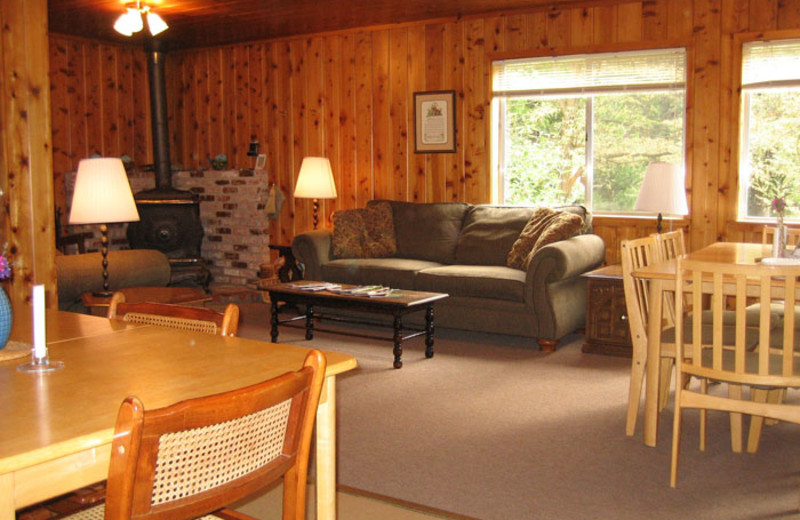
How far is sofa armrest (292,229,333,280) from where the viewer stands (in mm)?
6023

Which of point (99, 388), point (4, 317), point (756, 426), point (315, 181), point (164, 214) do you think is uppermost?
point (315, 181)

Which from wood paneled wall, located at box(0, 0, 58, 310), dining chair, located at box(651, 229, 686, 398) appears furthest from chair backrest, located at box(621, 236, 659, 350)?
wood paneled wall, located at box(0, 0, 58, 310)

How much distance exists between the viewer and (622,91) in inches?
232

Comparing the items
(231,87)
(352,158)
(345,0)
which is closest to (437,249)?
(352,158)

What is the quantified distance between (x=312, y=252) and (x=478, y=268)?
131cm

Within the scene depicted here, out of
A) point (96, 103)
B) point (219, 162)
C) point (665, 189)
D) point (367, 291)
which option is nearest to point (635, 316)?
point (665, 189)

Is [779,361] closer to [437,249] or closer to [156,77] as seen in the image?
[437,249]

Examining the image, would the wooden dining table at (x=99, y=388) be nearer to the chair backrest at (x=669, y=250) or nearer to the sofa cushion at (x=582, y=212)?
the chair backrest at (x=669, y=250)

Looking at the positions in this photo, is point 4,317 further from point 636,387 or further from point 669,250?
point 669,250

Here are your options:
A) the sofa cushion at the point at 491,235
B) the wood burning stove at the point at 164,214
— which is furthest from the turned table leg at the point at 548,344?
the wood burning stove at the point at 164,214

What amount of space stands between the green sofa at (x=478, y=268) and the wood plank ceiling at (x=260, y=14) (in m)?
1.53

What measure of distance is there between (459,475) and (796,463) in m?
1.32

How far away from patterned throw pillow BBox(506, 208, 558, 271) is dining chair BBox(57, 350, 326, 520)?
4.11m

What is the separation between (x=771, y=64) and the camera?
17.5 ft
